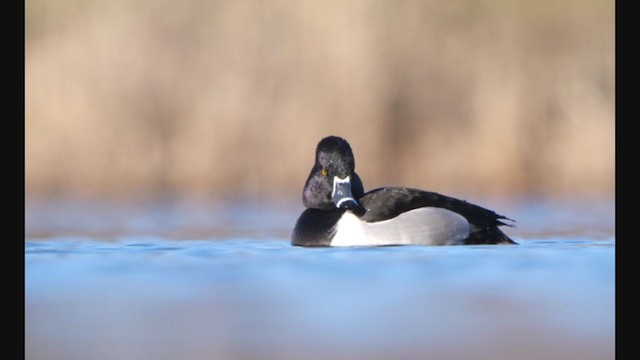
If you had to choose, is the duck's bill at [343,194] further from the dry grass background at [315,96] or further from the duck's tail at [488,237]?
the dry grass background at [315,96]

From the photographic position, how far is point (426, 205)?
7.08m

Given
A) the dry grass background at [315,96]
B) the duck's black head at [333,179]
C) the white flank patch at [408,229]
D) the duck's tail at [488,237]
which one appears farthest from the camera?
the dry grass background at [315,96]

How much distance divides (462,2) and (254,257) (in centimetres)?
820

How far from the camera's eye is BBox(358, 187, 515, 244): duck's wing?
6.95 meters

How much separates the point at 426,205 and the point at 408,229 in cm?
24

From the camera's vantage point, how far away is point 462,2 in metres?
13.7

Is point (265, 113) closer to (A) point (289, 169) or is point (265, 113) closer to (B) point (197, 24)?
(A) point (289, 169)

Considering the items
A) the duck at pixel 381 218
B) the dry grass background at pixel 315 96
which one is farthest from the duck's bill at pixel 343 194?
the dry grass background at pixel 315 96

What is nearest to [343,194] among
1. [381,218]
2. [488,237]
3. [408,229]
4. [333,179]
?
[333,179]

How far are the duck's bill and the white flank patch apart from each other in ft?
0.23

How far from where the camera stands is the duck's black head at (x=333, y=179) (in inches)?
279

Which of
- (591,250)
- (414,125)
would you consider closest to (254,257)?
(591,250)

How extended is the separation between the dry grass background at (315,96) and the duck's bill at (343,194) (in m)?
4.72

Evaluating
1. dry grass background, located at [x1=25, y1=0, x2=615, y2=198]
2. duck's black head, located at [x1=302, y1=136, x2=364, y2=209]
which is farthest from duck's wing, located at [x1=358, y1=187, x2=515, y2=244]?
dry grass background, located at [x1=25, y1=0, x2=615, y2=198]
